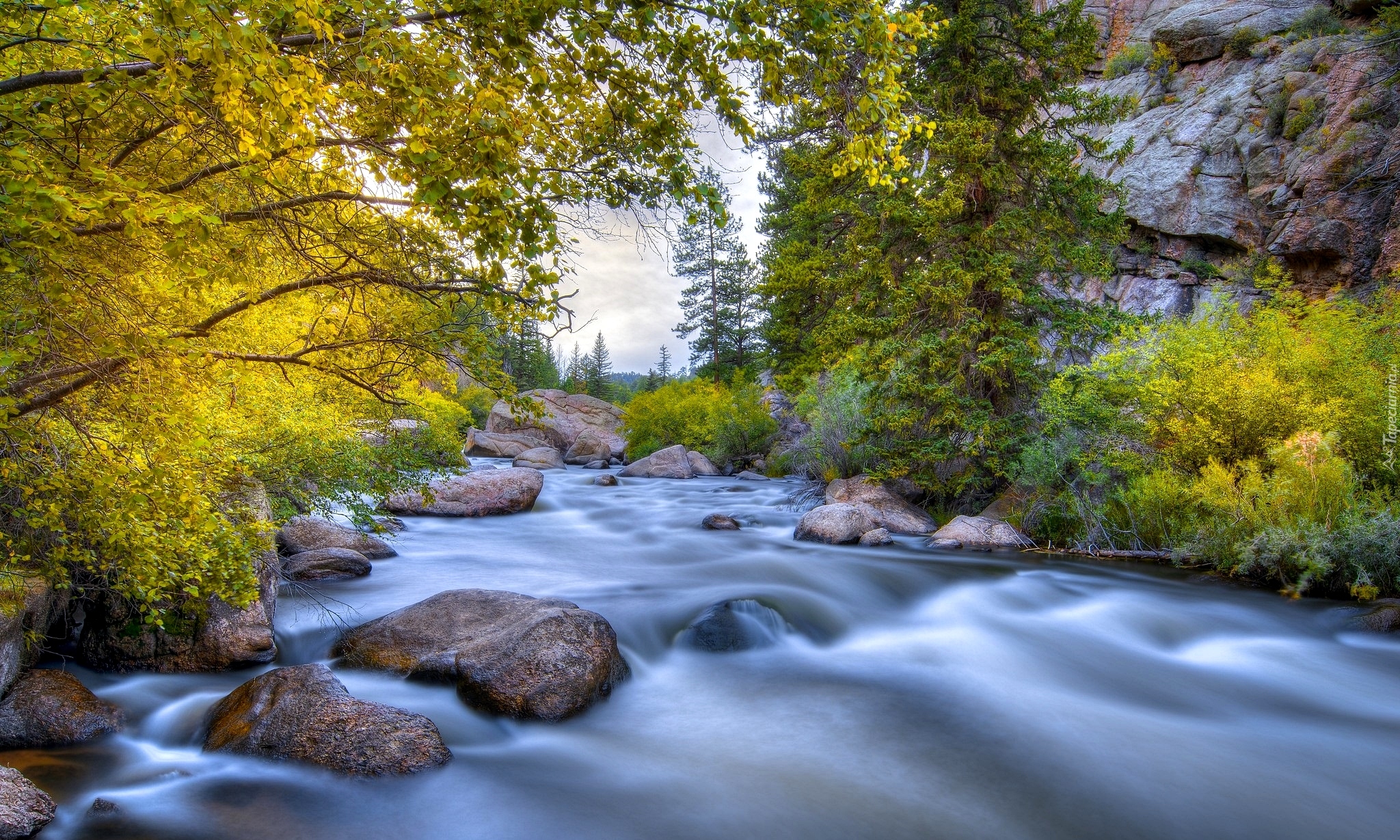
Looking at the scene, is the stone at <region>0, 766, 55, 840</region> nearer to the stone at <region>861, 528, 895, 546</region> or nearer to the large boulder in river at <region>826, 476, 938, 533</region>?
the stone at <region>861, 528, 895, 546</region>

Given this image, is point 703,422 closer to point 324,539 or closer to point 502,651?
point 324,539

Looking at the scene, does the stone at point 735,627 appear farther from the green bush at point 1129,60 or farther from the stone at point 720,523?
the green bush at point 1129,60

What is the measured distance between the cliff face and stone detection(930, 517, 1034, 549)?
9.36 metres

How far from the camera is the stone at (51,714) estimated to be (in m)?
3.97

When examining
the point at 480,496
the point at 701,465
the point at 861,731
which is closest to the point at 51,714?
the point at 861,731

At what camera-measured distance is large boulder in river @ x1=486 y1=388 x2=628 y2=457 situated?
1198 inches

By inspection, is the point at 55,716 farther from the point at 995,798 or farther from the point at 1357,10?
the point at 1357,10

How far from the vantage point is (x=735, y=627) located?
675 cm

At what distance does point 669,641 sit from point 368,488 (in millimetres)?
3109

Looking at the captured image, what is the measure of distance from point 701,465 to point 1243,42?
24573mm

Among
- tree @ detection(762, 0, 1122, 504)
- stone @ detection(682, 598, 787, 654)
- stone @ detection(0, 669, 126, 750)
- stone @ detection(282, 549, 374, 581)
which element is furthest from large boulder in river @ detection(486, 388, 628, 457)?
stone @ detection(0, 669, 126, 750)

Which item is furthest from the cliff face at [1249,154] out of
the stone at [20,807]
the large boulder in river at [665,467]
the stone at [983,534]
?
the stone at [20,807]

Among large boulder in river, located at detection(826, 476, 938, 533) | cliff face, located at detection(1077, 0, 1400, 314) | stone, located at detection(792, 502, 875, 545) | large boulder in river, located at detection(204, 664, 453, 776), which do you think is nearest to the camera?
large boulder in river, located at detection(204, 664, 453, 776)

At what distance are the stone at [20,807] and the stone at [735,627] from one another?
445cm
